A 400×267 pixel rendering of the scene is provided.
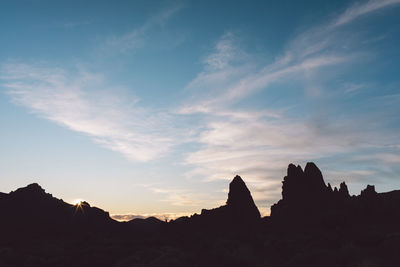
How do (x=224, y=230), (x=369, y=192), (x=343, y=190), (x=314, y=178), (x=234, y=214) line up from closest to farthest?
(x=224, y=230)
(x=369, y=192)
(x=234, y=214)
(x=314, y=178)
(x=343, y=190)

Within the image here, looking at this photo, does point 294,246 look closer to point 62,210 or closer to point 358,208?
point 358,208

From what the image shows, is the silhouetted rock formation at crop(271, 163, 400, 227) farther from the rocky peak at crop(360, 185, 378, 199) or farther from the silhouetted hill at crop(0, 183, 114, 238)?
the silhouetted hill at crop(0, 183, 114, 238)

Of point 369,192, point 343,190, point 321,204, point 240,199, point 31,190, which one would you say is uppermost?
point 31,190

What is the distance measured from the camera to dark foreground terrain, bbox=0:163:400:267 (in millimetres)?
32750

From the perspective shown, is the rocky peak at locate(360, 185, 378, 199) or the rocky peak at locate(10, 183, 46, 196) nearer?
the rocky peak at locate(360, 185, 378, 199)

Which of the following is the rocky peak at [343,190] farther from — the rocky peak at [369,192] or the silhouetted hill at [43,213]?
the silhouetted hill at [43,213]

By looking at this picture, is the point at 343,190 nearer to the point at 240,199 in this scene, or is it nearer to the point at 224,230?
the point at 240,199

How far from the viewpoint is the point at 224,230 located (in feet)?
245

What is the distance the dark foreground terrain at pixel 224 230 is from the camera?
3275cm

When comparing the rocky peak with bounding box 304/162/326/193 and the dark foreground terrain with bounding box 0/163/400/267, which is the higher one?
the rocky peak with bounding box 304/162/326/193

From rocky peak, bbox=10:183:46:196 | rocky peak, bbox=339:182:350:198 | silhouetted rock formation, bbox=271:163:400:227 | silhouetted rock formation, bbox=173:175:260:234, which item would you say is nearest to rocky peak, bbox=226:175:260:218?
silhouetted rock formation, bbox=173:175:260:234

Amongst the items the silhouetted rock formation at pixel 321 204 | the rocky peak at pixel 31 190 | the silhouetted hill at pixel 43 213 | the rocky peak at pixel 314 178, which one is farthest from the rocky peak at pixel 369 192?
the rocky peak at pixel 31 190

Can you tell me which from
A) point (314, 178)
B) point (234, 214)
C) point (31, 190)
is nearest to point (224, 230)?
point (234, 214)

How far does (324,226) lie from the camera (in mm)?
66500
